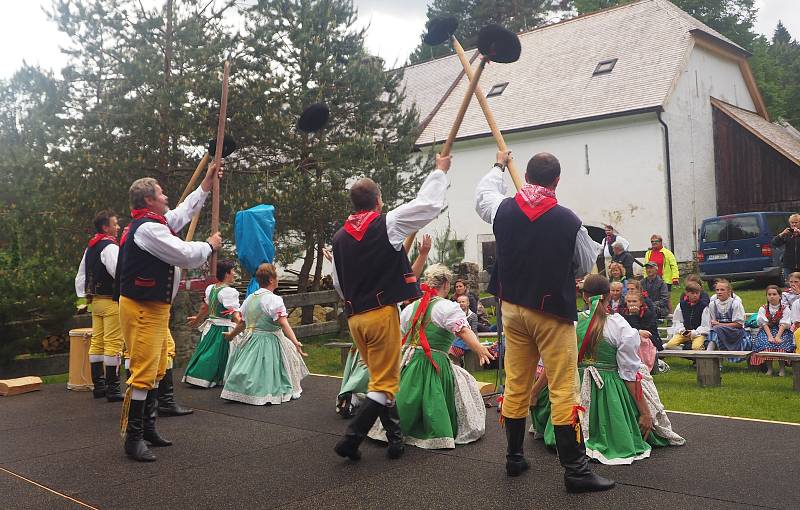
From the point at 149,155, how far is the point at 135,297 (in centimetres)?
699

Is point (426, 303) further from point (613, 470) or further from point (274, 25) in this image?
point (274, 25)

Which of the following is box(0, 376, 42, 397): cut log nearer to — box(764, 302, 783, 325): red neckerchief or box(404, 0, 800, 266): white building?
box(764, 302, 783, 325): red neckerchief

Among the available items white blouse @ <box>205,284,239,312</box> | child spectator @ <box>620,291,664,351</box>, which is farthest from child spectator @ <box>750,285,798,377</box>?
white blouse @ <box>205,284,239,312</box>

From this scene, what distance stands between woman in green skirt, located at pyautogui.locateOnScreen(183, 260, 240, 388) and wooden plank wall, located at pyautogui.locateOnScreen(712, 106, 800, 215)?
58.5 feet

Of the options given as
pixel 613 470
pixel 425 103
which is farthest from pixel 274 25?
pixel 425 103

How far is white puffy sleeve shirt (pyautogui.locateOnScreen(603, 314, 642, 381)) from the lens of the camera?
466 cm

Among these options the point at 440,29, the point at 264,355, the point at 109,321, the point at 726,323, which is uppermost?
the point at 440,29

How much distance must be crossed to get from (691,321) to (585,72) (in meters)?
13.8

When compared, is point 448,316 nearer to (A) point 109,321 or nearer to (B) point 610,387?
(B) point 610,387

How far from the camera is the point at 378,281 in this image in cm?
466

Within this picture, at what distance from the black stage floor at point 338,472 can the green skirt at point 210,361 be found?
194 centimetres

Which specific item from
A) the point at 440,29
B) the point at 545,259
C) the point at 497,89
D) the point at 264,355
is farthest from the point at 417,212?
the point at 497,89

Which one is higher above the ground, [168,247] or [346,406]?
[168,247]

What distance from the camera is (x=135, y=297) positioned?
16.6 ft
